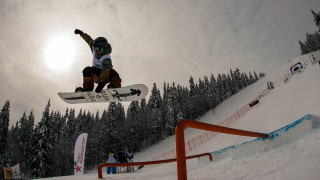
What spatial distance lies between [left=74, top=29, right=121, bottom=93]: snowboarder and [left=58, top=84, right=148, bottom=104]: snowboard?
0.44m

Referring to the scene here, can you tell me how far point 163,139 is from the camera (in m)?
46.8

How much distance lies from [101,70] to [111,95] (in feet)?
3.09

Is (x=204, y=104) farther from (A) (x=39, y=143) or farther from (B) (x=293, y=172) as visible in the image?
(B) (x=293, y=172)

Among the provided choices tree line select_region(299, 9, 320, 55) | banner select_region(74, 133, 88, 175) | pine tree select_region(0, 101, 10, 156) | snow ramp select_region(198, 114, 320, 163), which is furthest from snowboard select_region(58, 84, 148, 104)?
tree line select_region(299, 9, 320, 55)

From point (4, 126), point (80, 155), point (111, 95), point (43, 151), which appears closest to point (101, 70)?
point (111, 95)

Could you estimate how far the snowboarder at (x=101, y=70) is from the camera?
4.73m

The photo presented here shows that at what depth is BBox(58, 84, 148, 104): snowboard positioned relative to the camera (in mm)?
5441

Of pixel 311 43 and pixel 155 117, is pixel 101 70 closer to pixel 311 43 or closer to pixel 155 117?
pixel 155 117

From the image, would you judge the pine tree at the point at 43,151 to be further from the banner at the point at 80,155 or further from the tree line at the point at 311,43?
the tree line at the point at 311,43

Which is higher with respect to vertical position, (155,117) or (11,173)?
(155,117)

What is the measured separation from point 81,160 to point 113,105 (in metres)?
36.2

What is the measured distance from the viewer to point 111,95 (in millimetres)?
5594

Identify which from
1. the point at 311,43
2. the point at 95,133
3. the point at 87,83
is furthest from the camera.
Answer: the point at 311,43

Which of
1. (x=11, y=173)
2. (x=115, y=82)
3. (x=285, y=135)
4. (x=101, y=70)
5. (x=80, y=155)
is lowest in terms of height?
(x=11, y=173)
